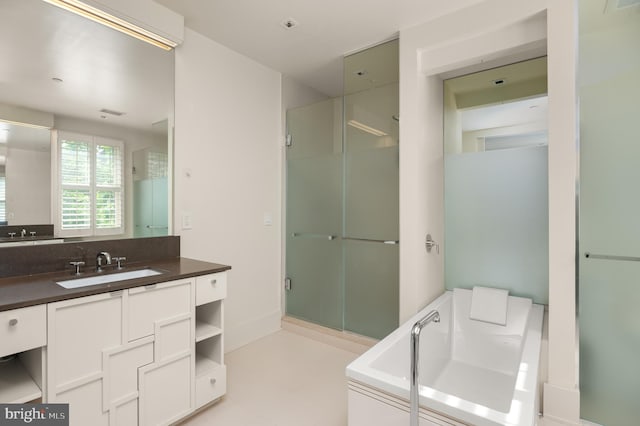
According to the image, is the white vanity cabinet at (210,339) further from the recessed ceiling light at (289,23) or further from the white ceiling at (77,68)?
the recessed ceiling light at (289,23)

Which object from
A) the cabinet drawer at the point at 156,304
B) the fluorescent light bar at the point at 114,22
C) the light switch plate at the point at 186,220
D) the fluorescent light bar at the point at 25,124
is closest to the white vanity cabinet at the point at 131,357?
the cabinet drawer at the point at 156,304

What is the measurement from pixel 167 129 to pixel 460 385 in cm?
262

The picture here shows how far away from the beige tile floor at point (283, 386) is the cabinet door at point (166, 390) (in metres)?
0.17

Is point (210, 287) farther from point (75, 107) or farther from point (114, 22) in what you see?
point (114, 22)

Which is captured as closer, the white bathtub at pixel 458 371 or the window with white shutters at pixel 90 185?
the white bathtub at pixel 458 371

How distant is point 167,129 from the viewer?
232 cm

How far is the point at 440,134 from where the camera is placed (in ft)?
8.79

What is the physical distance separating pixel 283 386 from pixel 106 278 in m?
1.34

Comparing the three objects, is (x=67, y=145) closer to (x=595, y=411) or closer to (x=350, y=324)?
(x=350, y=324)

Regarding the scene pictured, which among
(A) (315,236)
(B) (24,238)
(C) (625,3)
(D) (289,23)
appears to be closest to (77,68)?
(B) (24,238)

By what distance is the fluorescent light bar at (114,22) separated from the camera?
181 cm

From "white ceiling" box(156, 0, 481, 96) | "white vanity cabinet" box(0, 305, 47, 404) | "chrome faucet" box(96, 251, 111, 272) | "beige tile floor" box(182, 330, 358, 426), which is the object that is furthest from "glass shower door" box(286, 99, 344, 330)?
"white vanity cabinet" box(0, 305, 47, 404)

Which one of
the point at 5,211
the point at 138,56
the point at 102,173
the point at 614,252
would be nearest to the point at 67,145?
the point at 102,173

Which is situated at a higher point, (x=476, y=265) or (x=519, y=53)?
(x=519, y=53)
